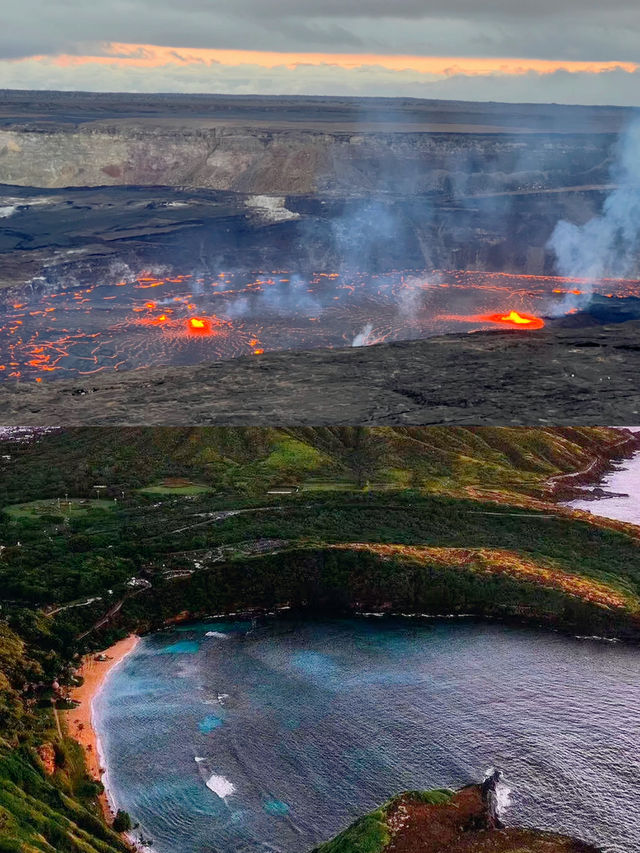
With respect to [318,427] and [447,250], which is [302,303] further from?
[318,427]

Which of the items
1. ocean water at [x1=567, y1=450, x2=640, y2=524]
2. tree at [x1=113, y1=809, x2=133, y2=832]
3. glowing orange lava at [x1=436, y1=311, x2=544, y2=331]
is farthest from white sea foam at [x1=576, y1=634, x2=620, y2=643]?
glowing orange lava at [x1=436, y1=311, x2=544, y2=331]

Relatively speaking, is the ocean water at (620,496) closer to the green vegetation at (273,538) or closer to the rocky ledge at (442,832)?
the green vegetation at (273,538)

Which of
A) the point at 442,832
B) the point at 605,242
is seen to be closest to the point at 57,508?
the point at 442,832

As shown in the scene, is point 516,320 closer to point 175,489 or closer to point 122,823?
point 175,489

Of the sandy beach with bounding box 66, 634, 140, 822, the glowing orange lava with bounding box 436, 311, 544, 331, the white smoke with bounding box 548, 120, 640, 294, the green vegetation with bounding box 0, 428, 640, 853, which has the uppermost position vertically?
the white smoke with bounding box 548, 120, 640, 294

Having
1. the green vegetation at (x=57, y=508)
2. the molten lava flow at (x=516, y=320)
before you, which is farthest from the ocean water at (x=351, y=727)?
the molten lava flow at (x=516, y=320)

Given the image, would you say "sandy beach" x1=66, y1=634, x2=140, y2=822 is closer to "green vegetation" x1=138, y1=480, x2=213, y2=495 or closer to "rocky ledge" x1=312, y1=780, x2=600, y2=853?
"rocky ledge" x1=312, y1=780, x2=600, y2=853

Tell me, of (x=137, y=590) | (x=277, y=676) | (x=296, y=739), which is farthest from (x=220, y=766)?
(x=137, y=590)
